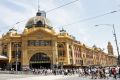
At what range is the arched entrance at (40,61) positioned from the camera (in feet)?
230

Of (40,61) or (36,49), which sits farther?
(36,49)

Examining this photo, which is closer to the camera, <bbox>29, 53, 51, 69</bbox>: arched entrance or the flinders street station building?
<bbox>29, 53, 51, 69</bbox>: arched entrance

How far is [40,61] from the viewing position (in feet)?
230

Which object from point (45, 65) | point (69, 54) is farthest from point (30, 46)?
point (69, 54)

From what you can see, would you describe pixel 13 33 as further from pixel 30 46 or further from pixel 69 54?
pixel 69 54

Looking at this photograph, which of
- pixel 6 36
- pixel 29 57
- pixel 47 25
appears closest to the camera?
pixel 29 57

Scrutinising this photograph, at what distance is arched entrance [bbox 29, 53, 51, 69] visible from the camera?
7025 centimetres

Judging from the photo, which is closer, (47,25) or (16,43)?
(16,43)

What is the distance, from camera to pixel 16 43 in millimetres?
72875

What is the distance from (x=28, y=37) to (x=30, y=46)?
2.90 metres

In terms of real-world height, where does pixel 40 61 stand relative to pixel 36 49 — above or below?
below

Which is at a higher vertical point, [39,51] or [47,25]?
[47,25]

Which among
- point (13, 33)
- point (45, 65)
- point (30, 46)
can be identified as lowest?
point (45, 65)

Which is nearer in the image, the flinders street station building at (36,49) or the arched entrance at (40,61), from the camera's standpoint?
the arched entrance at (40,61)
